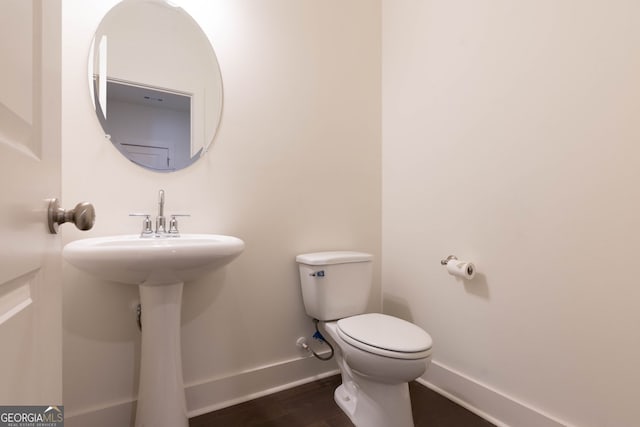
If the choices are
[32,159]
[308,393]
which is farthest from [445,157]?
[32,159]

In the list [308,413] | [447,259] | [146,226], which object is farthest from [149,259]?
[447,259]

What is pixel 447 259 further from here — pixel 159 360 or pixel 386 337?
pixel 159 360

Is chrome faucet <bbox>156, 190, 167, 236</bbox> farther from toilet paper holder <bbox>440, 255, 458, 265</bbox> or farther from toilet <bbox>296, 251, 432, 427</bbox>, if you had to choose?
toilet paper holder <bbox>440, 255, 458, 265</bbox>

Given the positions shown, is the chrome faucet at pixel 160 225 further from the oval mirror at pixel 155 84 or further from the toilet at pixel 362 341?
the toilet at pixel 362 341

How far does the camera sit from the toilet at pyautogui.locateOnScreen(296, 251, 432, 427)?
117 cm

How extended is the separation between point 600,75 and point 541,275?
76 cm

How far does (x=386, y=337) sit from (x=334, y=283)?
16.4 inches

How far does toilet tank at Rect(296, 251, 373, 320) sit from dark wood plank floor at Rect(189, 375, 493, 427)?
0.40 metres

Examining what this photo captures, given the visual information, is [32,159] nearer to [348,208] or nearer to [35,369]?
[35,369]

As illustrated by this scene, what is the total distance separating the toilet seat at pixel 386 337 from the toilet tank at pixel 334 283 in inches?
6.4

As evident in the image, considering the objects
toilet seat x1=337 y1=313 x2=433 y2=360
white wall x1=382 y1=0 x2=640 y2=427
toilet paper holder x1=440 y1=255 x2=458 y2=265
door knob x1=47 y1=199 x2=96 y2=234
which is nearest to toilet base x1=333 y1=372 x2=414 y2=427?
toilet seat x1=337 y1=313 x2=433 y2=360

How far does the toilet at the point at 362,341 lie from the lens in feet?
3.84

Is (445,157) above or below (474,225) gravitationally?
above

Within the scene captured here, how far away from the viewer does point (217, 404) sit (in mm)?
1460
